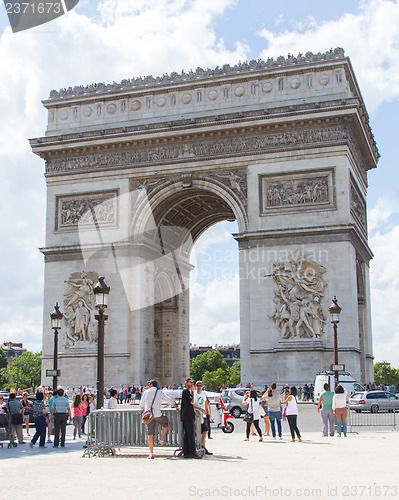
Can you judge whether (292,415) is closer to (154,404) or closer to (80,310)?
(154,404)

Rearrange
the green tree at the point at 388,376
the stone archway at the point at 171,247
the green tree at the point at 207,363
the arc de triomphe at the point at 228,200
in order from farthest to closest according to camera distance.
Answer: the green tree at the point at 388,376 < the green tree at the point at 207,363 < the stone archway at the point at 171,247 < the arc de triomphe at the point at 228,200

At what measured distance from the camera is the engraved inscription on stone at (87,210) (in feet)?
127

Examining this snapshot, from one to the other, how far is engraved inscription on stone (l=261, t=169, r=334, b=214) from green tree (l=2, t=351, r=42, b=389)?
88.4m

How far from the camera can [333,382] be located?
3027 centimetres

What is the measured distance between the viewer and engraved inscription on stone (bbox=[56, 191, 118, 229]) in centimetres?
3872

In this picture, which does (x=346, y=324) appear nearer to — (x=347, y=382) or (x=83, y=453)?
(x=347, y=382)

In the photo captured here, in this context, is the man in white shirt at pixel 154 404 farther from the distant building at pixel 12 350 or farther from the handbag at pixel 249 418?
the distant building at pixel 12 350

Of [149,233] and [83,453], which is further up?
[149,233]

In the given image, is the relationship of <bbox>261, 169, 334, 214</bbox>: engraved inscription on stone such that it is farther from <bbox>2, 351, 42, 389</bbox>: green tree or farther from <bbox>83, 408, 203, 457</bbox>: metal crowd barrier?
<bbox>2, 351, 42, 389</bbox>: green tree

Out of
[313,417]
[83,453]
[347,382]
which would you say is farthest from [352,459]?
[347,382]

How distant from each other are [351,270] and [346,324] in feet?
8.41

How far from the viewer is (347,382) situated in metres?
31.7

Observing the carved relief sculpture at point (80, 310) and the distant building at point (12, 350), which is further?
the distant building at point (12, 350)

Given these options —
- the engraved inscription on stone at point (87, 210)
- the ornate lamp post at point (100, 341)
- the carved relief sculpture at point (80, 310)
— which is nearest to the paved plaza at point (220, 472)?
the ornate lamp post at point (100, 341)
